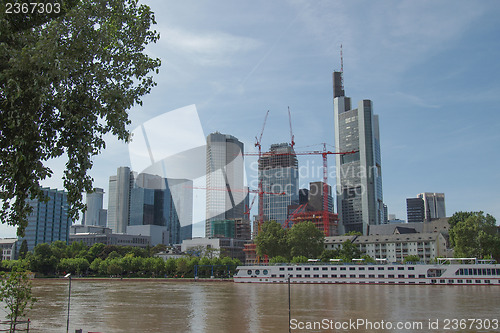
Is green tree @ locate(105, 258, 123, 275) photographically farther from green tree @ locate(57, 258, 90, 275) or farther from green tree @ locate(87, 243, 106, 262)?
green tree @ locate(87, 243, 106, 262)

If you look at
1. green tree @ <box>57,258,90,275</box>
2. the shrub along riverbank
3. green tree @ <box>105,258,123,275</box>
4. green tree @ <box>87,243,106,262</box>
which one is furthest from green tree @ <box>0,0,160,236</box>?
green tree @ <box>87,243,106,262</box>

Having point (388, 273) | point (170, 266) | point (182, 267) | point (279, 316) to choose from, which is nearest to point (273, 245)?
point (182, 267)

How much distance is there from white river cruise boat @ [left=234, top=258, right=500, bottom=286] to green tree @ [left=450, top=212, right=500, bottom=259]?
5.64 m

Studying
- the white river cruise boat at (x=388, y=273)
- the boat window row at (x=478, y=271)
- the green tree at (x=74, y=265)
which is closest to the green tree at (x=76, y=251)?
the green tree at (x=74, y=265)

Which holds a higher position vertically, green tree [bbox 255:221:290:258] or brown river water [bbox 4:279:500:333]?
green tree [bbox 255:221:290:258]

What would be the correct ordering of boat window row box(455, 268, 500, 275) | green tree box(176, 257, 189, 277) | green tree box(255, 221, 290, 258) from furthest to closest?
green tree box(176, 257, 189, 277) → green tree box(255, 221, 290, 258) → boat window row box(455, 268, 500, 275)

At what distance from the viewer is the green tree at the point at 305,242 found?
14344 cm

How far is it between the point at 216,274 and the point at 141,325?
115 m

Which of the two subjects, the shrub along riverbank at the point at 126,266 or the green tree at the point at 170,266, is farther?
the green tree at the point at 170,266

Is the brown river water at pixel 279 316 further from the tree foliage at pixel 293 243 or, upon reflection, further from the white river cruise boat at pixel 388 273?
the tree foliage at pixel 293 243

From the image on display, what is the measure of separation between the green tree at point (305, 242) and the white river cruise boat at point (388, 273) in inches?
792

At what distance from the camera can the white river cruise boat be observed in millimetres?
94938

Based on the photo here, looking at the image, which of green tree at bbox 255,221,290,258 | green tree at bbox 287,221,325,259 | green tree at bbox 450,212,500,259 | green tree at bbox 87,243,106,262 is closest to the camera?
green tree at bbox 450,212,500,259

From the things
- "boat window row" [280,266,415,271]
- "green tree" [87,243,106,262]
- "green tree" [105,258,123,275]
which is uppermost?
"green tree" [87,243,106,262]
